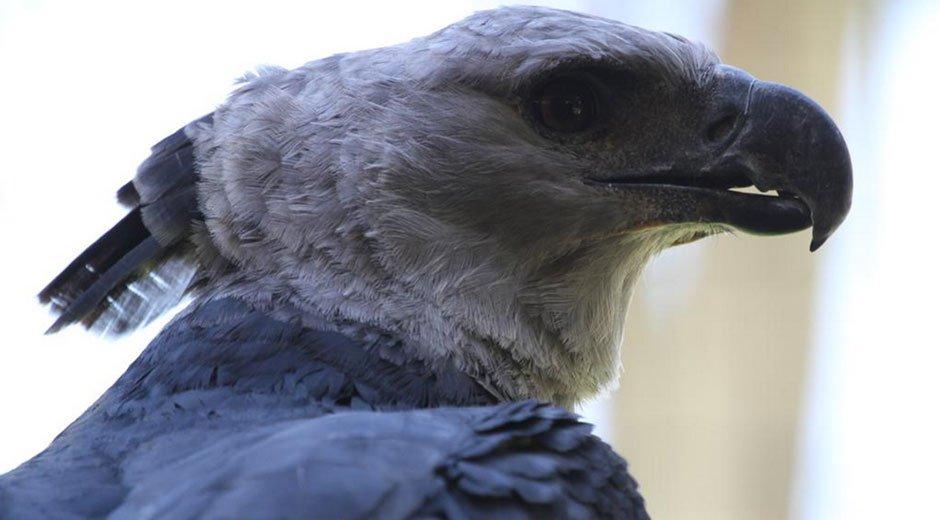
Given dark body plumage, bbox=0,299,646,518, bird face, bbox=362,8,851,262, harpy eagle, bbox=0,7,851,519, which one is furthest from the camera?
bird face, bbox=362,8,851,262

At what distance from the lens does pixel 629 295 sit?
227 cm

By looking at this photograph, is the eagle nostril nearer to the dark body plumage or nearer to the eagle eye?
the eagle eye

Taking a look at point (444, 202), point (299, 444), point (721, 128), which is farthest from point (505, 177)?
point (299, 444)

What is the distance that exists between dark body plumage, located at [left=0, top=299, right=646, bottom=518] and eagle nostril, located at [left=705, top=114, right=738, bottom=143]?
558 mm

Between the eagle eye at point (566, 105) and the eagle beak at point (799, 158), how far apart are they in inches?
9.4

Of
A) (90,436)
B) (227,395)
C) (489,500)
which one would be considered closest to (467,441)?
(489,500)

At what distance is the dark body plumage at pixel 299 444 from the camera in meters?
1.43

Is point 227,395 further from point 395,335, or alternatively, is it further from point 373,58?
point 373,58

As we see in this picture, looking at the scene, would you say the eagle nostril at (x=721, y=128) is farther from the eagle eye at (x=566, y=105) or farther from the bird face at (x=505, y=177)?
the eagle eye at (x=566, y=105)

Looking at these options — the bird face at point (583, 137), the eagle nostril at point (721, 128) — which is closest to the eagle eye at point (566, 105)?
the bird face at point (583, 137)

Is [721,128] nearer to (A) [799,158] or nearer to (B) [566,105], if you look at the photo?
(A) [799,158]

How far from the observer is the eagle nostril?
203 cm

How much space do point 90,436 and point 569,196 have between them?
0.82 metres


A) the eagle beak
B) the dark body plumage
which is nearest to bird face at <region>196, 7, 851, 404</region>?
the eagle beak
